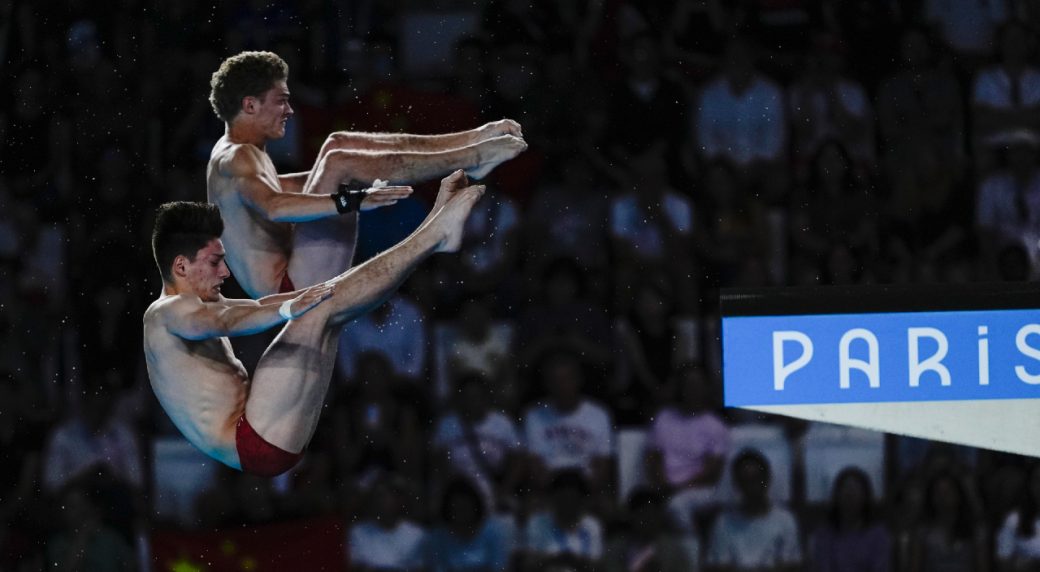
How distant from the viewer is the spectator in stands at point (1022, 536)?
19.8 feet

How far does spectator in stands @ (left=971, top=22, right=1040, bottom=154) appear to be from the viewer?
679 centimetres

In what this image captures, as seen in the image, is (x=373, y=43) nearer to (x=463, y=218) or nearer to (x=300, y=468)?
(x=300, y=468)

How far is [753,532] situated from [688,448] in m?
0.41

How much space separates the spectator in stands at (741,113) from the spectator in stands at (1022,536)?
1.74m

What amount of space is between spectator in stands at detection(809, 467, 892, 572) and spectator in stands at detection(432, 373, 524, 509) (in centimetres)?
120

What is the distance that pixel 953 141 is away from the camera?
267 inches

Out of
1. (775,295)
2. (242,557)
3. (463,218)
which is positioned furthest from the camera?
(242,557)

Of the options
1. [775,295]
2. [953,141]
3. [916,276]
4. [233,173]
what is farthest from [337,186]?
[953,141]

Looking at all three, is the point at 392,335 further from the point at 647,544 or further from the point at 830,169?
the point at 830,169

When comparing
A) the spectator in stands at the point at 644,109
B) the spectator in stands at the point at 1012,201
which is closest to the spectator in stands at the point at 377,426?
the spectator in stands at the point at 644,109

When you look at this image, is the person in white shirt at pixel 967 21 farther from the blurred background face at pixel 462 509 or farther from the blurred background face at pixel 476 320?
the blurred background face at pixel 462 509

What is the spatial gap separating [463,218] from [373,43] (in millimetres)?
2786

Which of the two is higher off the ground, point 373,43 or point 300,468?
A: point 373,43

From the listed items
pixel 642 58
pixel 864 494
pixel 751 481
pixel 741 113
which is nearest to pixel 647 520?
pixel 751 481
